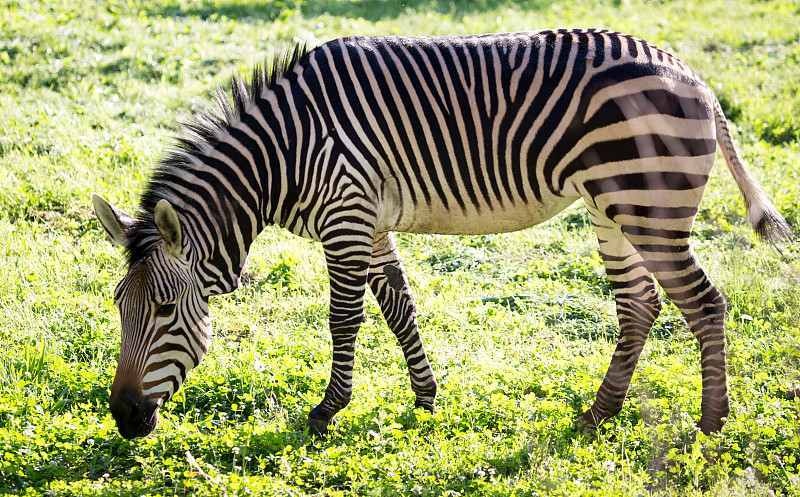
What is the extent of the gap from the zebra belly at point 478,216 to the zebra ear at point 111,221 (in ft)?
5.74

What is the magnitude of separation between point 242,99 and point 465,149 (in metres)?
1.59

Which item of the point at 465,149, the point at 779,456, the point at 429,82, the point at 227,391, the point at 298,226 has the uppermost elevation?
the point at 429,82

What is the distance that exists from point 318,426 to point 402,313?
1064 millimetres

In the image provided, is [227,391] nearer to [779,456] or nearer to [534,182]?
[534,182]

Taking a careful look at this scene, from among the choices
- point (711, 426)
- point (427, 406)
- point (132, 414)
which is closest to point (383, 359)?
point (427, 406)

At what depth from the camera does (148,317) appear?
4.69 m

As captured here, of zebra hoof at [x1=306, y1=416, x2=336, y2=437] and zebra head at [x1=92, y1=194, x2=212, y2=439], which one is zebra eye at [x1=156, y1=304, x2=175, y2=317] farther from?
zebra hoof at [x1=306, y1=416, x2=336, y2=437]

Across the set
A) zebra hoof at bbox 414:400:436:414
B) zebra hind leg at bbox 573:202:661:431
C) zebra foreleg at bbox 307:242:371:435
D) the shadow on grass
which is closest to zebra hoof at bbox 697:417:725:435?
zebra hind leg at bbox 573:202:661:431

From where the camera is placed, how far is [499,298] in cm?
744

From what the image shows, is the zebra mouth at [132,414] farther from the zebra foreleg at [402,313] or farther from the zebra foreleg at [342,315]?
the zebra foreleg at [402,313]

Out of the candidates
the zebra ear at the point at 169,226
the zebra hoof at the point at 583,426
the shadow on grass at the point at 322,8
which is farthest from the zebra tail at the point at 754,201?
the shadow on grass at the point at 322,8

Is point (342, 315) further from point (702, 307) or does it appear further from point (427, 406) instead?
point (702, 307)

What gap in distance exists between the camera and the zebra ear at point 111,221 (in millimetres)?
4505

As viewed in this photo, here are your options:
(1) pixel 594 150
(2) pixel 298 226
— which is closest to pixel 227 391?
(2) pixel 298 226
